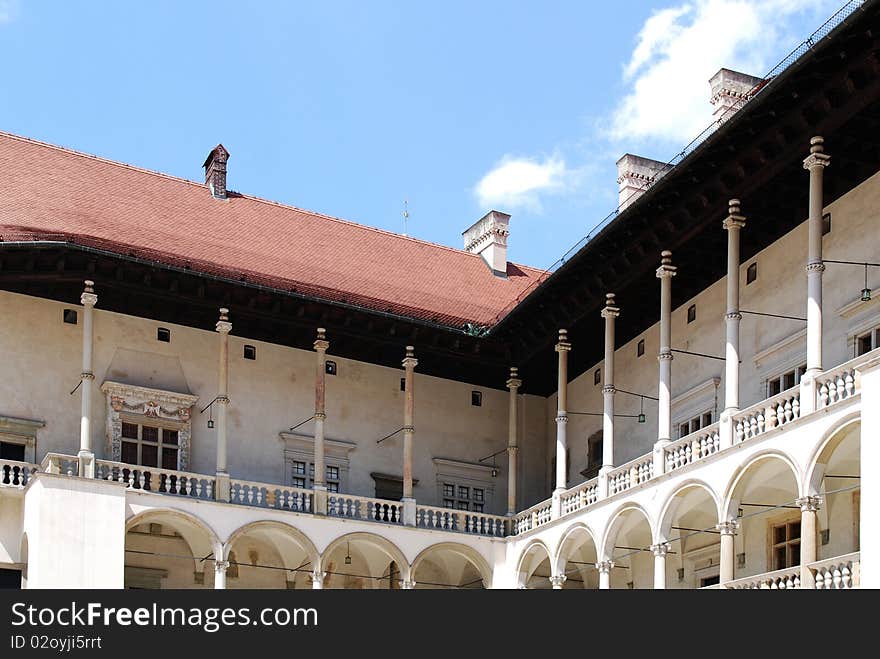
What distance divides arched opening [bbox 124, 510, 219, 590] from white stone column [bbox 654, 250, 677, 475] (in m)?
6.84

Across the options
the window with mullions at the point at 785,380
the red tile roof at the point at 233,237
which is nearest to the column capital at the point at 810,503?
the window with mullions at the point at 785,380

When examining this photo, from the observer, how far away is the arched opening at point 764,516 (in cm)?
2325

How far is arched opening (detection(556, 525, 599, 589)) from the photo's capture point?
2758cm

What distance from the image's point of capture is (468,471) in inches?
1214

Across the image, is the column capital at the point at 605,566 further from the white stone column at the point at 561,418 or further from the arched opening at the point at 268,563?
the arched opening at the point at 268,563

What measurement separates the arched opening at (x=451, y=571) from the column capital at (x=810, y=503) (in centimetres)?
848

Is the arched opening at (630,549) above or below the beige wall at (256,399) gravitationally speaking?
below

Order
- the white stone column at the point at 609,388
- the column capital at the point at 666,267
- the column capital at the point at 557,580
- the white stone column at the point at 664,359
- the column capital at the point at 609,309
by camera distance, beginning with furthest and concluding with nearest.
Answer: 1. the column capital at the point at 557,580
2. the column capital at the point at 609,309
3. the white stone column at the point at 609,388
4. the column capital at the point at 666,267
5. the white stone column at the point at 664,359

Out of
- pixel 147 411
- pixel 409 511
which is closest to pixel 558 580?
pixel 409 511

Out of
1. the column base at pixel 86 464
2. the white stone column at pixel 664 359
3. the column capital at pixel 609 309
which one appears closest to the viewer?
the white stone column at pixel 664 359

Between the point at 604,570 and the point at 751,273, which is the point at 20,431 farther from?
the point at 751,273

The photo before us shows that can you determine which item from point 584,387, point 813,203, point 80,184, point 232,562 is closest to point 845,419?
point 813,203
